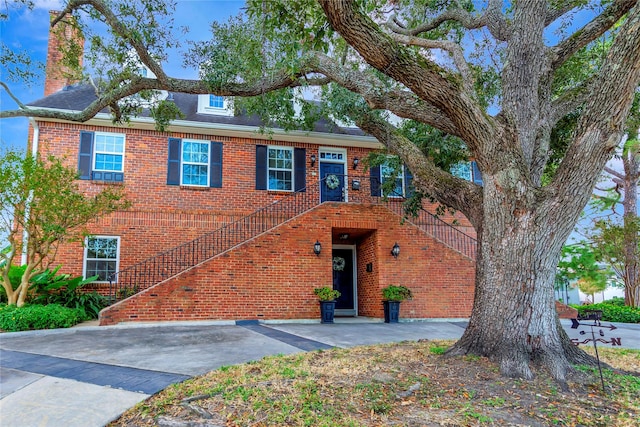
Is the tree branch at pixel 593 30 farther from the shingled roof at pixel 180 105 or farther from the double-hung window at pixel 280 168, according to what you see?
the double-hung window at pixel 280 168

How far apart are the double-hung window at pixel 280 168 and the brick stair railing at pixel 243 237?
1.39 feet

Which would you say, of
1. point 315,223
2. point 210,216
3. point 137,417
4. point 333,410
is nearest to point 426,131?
point 315,223

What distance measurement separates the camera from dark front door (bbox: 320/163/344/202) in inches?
558

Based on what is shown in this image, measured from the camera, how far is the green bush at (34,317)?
357 inches

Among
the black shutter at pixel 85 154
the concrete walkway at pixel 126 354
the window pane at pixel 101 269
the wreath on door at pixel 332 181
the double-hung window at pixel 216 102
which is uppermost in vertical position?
the double-hung window at pixel 216 102

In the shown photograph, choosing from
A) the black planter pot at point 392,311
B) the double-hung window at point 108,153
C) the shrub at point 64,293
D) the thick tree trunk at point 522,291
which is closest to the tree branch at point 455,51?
the thick tree trunk at point 522,291

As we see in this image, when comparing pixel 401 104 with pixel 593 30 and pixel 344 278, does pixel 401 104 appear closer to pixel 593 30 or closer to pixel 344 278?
pixel 593 30

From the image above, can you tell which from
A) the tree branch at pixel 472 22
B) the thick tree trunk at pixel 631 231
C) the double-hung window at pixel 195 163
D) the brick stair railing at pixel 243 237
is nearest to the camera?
the tree branch at pixel 472 22

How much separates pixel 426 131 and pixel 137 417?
8.70m

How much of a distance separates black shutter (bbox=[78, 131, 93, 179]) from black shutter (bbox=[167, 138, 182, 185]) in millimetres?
2116

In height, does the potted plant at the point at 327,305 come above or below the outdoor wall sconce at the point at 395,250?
below

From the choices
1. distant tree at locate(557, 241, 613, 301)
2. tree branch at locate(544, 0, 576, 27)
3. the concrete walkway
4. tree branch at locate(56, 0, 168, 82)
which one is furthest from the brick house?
distant tree at locate(557, 241, 613, 301)

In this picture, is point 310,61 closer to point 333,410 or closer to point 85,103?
point 333,410

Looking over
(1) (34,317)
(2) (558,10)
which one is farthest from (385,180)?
(1) (34,317)
